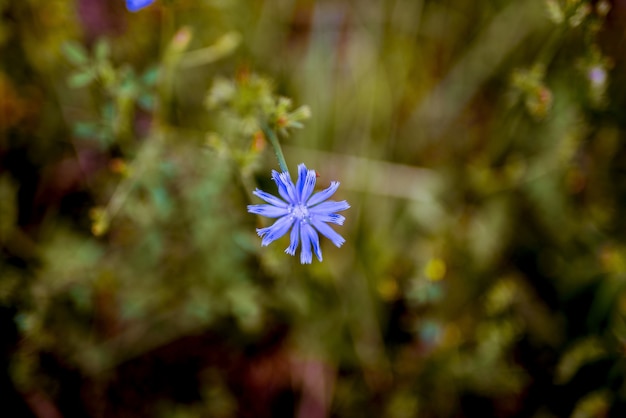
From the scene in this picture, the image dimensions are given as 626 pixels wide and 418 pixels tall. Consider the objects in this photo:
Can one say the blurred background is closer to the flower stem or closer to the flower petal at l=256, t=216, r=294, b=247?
the flower stem

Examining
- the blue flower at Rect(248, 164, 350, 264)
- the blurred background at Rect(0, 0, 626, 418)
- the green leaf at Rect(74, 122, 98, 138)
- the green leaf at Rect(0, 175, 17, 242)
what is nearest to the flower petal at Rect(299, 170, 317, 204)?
the blue flower at Rect(248, 164, 350, 264)

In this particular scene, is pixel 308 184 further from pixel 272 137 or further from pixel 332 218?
pixel 272 137

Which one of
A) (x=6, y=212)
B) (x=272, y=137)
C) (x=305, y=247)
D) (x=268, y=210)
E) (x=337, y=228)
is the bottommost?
(x=305, y=247)

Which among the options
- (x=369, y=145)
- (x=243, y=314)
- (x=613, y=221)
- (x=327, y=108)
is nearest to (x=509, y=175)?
(x=613, y=221)

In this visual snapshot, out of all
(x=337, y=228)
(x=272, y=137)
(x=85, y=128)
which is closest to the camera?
(x=272, y=137)

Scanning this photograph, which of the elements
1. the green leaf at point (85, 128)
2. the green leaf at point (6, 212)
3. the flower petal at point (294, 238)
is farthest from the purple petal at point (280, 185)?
the green leaf at point (6, 212)

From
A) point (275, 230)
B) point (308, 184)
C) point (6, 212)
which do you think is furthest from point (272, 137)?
point (6, 212)

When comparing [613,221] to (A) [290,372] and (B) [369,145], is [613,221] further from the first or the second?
(A) [290,372]
